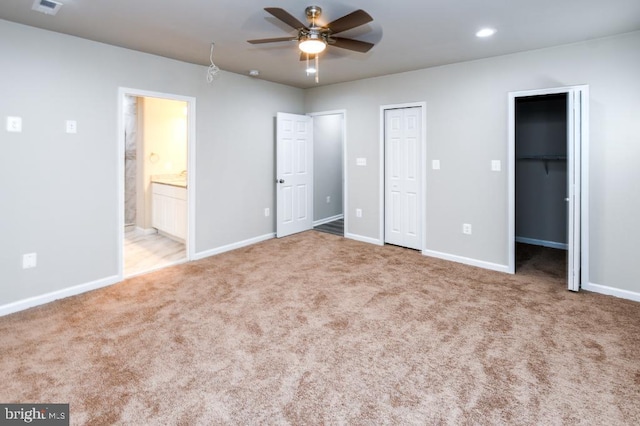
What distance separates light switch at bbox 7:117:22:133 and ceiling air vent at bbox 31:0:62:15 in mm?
942

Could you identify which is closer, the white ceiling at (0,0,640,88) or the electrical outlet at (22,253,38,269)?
the white ceiling at (0,0,640,88)

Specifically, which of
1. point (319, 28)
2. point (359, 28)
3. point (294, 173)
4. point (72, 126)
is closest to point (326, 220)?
point (294, 173)

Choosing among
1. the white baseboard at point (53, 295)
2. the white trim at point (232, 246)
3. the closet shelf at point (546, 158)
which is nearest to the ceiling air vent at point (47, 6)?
the white baseboard at point (53, 295)

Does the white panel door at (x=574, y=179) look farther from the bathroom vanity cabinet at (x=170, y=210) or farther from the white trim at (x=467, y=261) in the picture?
the bathroom vanity cabinet at (x=170, y=210)

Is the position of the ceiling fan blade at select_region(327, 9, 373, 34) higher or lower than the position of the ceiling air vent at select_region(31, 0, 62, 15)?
lower

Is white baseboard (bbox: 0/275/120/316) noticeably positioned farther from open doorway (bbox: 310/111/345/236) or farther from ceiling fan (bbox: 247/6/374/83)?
open doorway (bbox: 310/111/345/236)

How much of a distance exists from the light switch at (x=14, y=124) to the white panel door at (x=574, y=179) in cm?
505

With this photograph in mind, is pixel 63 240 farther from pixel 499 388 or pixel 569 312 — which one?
pixel 569 312

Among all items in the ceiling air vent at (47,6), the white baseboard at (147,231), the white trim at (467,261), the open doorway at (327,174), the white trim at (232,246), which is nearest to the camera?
the ceiling air vent at (47,6)

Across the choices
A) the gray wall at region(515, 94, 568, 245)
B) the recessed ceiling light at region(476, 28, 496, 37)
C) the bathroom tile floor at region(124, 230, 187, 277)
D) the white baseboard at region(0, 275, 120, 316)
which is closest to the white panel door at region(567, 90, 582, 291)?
the recessed ceiling light at region(476, 28, 496, 37)

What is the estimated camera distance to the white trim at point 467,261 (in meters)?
4.25

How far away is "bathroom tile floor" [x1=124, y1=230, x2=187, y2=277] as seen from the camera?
173 inches

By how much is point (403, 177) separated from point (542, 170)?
6.92 ft

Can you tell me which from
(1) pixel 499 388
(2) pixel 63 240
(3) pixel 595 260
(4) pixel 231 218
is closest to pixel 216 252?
(4) pixel 231 218
